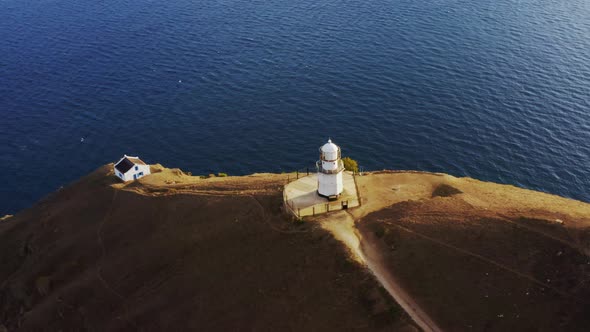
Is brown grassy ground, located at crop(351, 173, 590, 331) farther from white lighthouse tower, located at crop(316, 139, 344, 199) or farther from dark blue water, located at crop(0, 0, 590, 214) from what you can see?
dark blue water, located at crop(0, 0, 590, 214)

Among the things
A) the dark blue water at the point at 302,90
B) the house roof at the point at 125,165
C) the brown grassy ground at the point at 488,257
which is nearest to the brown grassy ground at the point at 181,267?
the house roof at the point at 125,165

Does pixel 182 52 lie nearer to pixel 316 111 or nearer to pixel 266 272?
pixel 316 111

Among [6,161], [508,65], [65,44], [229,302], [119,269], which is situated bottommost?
[229,302]

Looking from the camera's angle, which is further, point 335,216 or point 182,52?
point 182,52

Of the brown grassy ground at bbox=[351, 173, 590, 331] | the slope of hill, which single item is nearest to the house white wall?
the slope of hill

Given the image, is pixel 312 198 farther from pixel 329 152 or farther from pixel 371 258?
pixel 371 258

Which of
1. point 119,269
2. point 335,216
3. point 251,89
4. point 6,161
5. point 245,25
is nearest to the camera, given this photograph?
point 335,216

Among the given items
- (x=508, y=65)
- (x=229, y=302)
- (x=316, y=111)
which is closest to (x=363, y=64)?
(x=316, y=111)

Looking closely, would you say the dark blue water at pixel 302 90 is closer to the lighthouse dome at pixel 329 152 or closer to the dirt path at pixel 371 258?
the lighthouse dome at pixel 329 152
